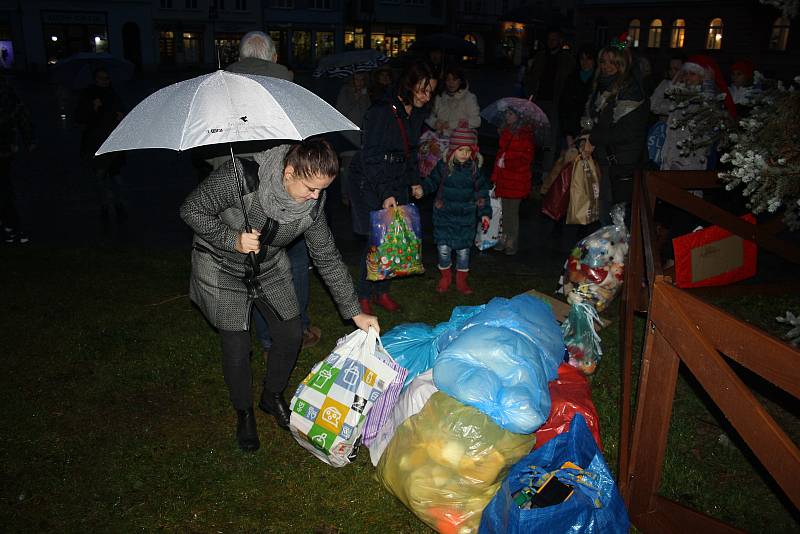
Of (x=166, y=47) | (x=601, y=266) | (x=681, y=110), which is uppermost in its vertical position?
(x=166, y=47)

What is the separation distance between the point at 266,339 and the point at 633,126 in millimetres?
3760


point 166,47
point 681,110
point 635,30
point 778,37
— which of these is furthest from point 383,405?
Result: point 166,47

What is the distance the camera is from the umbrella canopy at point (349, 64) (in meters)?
8.09

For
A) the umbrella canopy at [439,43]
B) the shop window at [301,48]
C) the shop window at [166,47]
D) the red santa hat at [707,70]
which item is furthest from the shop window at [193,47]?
the red santa hat at [707,70]

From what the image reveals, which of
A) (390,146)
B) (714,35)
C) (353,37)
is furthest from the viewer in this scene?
(353,37)

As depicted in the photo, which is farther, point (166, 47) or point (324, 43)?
point (324, 43)

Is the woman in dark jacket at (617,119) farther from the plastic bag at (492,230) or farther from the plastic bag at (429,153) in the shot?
the plastic bag at (429,153)

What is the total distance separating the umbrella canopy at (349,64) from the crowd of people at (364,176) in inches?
5.0

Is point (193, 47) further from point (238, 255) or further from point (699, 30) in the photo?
point (238, 255)

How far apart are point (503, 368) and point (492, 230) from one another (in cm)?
357

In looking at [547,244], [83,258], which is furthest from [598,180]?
[83,258]

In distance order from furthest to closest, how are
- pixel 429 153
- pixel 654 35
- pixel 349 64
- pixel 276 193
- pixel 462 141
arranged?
pixel 654 35
pixel 349 64
pixel 429 153
pixel 462 141
pixel 276 193

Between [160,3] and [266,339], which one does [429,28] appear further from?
[266,339]

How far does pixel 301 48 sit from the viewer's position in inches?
1770
